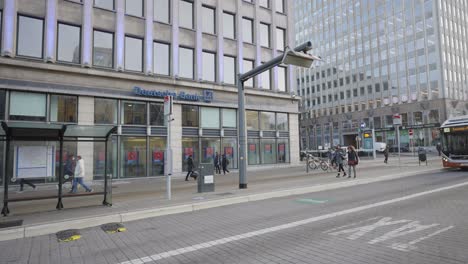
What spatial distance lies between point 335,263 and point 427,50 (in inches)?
2408

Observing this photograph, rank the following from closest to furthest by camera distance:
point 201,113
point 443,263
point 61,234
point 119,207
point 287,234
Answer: point 443,263, point 287,234, point 61,234, point 119,207, point 201,113

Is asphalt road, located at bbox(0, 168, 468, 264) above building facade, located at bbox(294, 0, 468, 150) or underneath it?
underneath

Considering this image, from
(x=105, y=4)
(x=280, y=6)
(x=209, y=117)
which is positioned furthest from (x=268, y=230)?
(x=280, y=6)

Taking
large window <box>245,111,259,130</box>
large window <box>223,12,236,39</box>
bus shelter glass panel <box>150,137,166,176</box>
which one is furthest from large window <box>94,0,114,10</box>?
large window <box>245,111,259,130</box>

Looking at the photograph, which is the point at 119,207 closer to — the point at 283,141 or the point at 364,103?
the point at 283,141

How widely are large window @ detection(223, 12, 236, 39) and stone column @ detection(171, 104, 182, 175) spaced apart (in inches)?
305

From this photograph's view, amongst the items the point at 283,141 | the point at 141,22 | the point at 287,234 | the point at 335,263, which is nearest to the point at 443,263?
the point at 335,263

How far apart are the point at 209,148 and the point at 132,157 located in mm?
5758

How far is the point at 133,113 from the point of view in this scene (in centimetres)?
1928

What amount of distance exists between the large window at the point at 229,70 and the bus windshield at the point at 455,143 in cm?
1485

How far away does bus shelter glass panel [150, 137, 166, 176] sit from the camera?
19.8 meters

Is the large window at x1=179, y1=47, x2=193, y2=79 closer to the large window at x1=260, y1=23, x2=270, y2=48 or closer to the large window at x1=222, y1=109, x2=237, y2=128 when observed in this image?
the large window at x1=222, y1=109, x2=237, y2=128

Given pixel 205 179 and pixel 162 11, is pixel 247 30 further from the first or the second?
pixel 205 179

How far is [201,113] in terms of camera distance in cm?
2198
